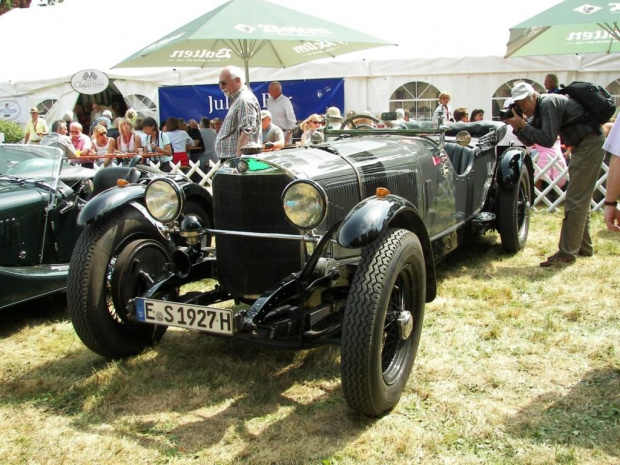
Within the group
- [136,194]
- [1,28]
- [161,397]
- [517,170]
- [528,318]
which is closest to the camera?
[161,397]

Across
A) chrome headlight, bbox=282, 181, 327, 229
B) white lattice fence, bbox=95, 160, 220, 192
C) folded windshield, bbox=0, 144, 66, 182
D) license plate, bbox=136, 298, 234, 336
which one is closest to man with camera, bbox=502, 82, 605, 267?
chrome headlight, bbox=282, 181, 327, 229

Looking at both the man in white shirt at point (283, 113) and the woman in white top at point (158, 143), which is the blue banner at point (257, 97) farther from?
the woman in white top at point (158, 143)

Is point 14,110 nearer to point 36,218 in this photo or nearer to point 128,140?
point 128,140

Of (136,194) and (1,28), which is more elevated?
(1,28)

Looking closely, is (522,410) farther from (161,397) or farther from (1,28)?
(1,28)

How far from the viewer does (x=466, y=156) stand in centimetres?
540

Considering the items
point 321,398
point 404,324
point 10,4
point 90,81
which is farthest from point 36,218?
point 10,4

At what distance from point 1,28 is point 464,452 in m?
18.2

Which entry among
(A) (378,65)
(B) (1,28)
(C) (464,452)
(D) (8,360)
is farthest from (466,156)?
(B) (1,28)

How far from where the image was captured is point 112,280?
11.5ft

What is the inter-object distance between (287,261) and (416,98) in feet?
32.1

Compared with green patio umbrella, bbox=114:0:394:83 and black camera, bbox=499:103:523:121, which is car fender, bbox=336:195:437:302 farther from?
green patio umbrella, bbox=114:0:394:83

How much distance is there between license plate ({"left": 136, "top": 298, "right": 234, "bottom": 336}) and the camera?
2.91 meters

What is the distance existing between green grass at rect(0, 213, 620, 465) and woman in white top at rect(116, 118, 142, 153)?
5.62 m
